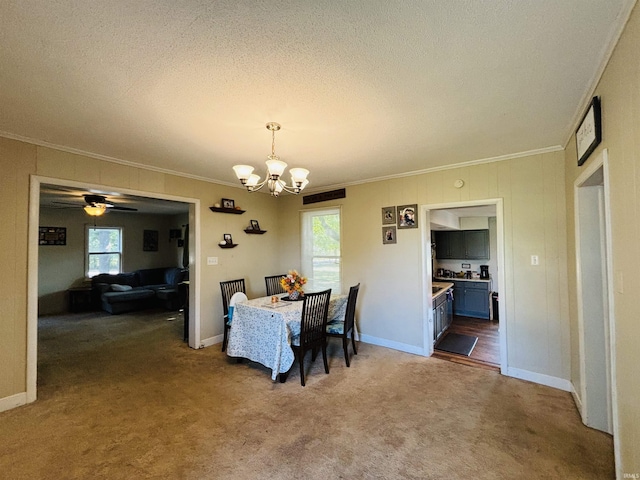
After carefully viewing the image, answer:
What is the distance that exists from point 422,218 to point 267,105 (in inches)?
98.3

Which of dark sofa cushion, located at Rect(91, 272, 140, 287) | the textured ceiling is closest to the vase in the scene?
the textured ceiling

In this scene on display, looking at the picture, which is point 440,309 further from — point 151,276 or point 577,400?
point 151,276

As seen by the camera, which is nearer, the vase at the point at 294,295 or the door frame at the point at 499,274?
the door frame at the point at 499,274

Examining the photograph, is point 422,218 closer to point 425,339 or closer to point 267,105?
point 425,339

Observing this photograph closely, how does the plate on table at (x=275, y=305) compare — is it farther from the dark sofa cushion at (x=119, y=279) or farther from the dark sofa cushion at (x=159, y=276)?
the dark sofa cushion at (x=119, y=279)

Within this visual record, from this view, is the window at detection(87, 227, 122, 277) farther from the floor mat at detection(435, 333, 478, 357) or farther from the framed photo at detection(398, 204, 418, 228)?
the floor mat at detection(435, 333, 478, 357)

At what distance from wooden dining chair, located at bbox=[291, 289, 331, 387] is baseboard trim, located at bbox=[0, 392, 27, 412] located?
8.01ft

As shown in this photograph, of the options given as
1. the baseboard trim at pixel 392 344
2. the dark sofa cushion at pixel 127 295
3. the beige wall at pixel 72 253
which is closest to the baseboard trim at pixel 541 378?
the baseboard trim at pixel 392 344

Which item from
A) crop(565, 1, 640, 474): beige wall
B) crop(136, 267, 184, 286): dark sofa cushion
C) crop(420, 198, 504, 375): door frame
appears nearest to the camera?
crop(565, 1, 640, 474): beige wall

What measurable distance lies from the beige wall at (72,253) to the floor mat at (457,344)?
7516mm

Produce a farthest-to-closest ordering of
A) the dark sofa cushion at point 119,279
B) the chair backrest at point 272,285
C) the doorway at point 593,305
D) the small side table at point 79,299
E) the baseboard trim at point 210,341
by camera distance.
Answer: the dark sofa cushion at point 119,279
the small side table at point 79,299
the chair backrest at point 272,285
the baseboard trim at point 210,341
the doorway at point 593,305

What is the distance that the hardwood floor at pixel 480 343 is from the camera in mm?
3496

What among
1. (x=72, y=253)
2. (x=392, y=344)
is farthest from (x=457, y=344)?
(x=72, y=253)

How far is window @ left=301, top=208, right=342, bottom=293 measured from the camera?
15.3 feet
